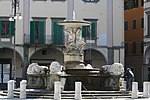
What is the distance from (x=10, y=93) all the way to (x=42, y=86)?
2142 mm

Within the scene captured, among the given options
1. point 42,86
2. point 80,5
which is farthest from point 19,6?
point 42,86

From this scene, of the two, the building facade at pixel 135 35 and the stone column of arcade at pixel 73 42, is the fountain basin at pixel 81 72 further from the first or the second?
the building facade at pixel 135 35

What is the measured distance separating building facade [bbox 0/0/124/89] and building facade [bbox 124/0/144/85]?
7.03m

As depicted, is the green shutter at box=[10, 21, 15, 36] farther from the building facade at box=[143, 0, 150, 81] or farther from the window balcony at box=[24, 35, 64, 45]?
the building facade at box=[143, 0, 150, 81]

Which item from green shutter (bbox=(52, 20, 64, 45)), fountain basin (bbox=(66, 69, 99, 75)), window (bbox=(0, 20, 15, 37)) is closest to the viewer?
fountain basin (bbox=(66, 69, 99, 75))

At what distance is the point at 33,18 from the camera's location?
4997 centimetres

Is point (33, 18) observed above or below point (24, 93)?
above

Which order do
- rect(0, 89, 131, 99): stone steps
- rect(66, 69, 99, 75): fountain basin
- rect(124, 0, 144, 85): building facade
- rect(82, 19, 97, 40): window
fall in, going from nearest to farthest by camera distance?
rect(0, 89, 131, 99): stone steps, rect(66, 69, 99, 75): fountain basin, rect(82, 19, 97, 40): window, rect(124, 0, 144, 85): building facade

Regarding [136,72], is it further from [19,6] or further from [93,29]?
[19,6]

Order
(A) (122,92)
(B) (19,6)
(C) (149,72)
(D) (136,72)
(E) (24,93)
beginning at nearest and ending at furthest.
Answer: (E) (24,93) < (A) (122,92) < (B) (19,6) < (C) (149,72) < (D) (136,72)

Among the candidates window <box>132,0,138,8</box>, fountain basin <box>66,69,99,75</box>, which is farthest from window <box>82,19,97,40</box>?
fountain basin <box>66,69,99,75</box>

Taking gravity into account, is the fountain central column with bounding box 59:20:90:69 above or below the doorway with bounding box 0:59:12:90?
above

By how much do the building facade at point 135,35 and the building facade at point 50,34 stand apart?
7.03 metres

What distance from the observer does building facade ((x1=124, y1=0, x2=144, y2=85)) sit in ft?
192
